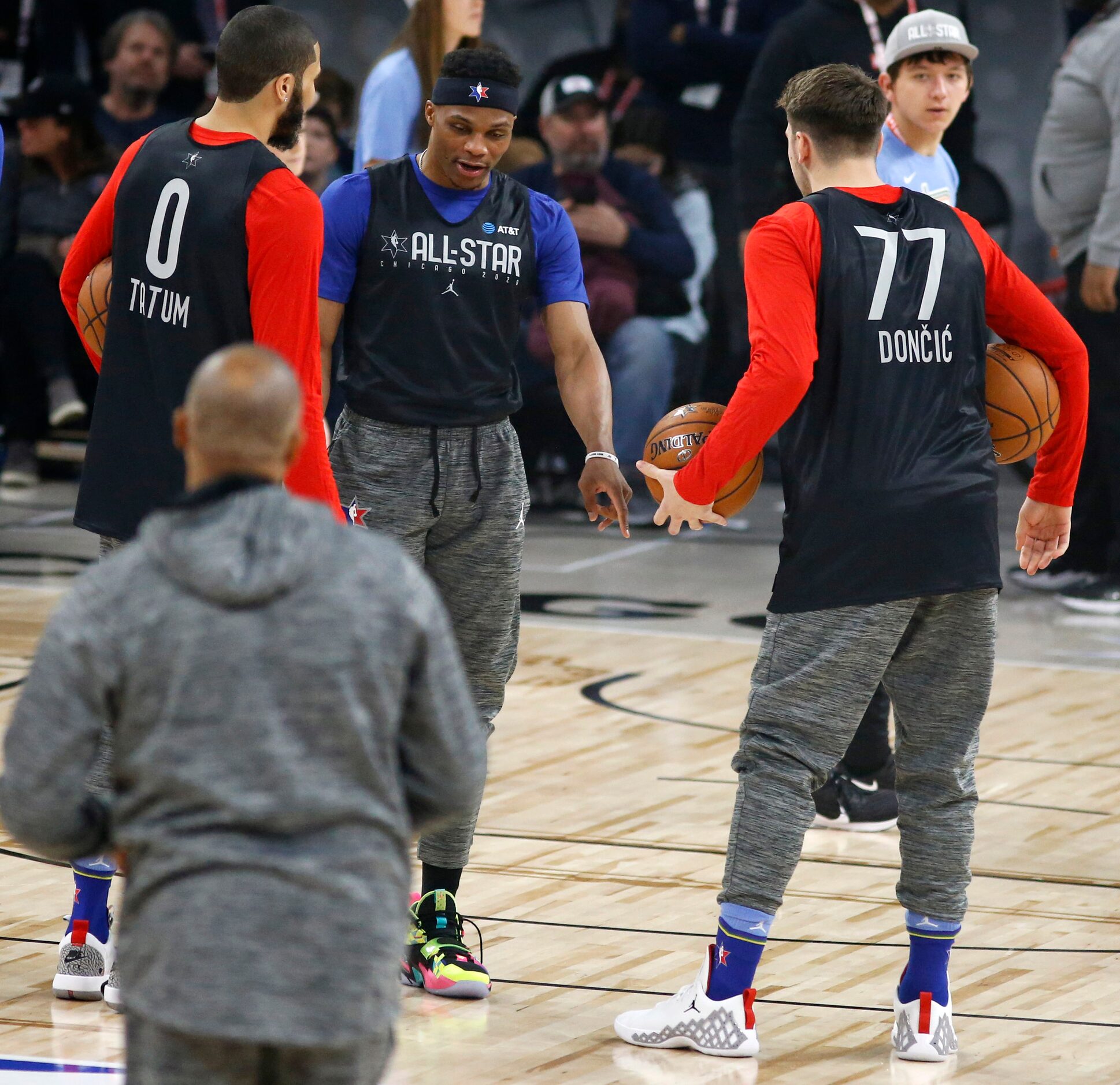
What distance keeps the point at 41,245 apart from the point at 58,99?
2.51 feet

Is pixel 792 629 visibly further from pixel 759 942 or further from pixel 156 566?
pixel 156 566

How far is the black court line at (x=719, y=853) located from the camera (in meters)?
4.74

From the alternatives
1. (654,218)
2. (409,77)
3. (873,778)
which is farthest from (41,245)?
(873,778)

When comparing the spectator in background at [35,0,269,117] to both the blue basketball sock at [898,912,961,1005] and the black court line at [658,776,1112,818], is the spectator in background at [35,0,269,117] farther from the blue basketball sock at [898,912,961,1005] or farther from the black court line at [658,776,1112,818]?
the blue basketball sock at [898,912,961,1005]

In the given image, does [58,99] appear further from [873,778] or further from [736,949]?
[736,949]

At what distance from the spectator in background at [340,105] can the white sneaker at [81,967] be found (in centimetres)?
683

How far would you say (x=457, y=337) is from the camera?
4098mm

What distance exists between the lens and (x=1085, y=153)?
803 cm

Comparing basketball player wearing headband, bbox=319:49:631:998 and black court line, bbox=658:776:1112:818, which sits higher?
basketball player wearing headband, bbox=319:49:631:998

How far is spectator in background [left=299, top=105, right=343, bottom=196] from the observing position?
9.51 meters

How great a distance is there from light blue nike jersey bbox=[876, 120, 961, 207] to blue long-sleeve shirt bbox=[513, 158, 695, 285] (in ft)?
14.2

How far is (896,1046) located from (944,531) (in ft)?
3.07

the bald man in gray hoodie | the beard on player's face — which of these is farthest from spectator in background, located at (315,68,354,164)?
the bald man in gray hoodie

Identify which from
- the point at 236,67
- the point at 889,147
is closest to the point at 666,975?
the point at 236,67
